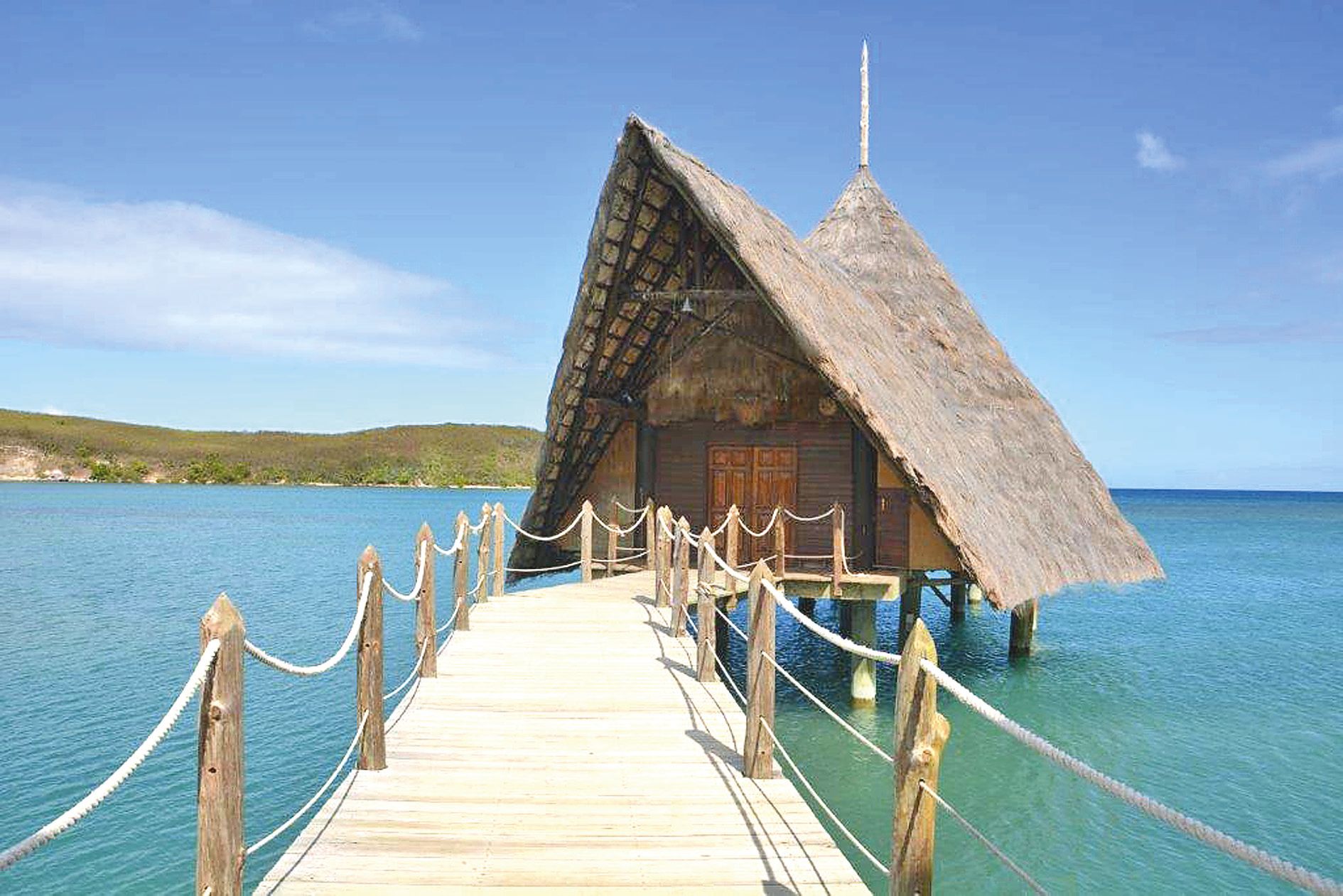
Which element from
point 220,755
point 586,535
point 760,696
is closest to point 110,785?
point 220,755

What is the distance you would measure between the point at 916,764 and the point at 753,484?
13.5 metres

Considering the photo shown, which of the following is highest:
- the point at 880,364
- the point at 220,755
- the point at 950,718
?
the point at 880,364

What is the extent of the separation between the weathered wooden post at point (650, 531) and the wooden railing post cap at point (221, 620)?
1207cm

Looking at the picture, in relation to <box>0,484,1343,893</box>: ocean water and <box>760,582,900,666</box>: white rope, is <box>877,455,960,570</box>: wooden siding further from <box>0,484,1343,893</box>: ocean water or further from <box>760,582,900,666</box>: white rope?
<box>760,582,900,666</box>: white rope

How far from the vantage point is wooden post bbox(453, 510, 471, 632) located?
35.6 ft

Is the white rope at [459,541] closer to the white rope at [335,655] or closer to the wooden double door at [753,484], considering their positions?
the white rope at [335,655]

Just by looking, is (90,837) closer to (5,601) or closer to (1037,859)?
(1037,859)

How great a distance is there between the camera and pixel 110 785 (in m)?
3.04

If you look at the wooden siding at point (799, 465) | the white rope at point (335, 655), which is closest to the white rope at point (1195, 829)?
the white rope at point (335, 655)

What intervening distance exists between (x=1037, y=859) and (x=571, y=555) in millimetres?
12238

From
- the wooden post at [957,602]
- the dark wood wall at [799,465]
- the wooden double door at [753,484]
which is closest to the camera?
the dark wood wall at [799,465]

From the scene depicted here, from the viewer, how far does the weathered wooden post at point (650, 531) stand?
53.2ft

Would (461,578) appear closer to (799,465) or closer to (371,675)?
(371,675)

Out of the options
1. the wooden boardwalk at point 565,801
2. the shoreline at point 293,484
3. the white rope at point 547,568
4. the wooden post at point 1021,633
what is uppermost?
the shoreline at point 293,484
